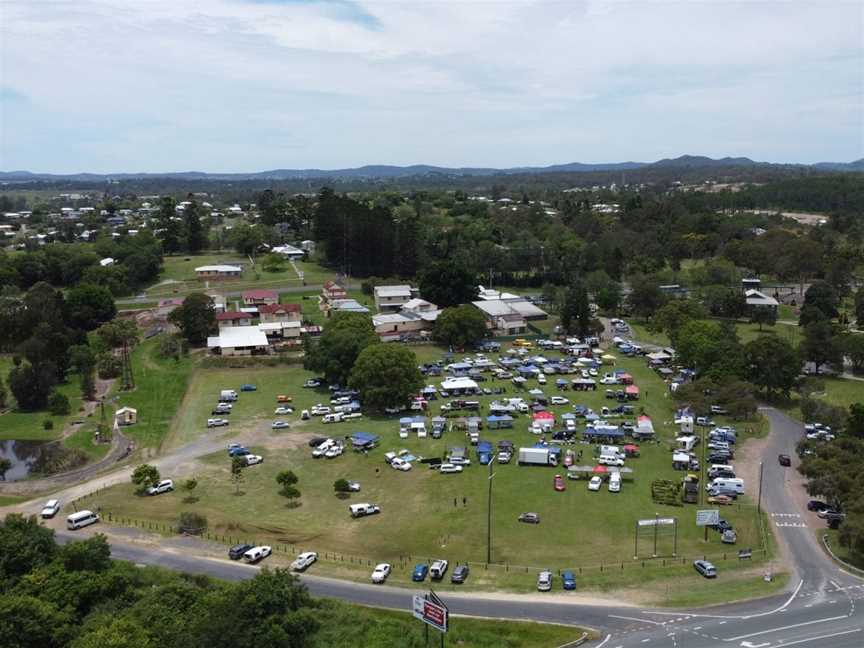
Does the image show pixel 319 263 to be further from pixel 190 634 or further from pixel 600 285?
pixel 190 634

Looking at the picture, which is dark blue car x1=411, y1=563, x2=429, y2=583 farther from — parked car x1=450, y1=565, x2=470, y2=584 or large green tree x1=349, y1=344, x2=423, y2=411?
large green tree x1=349, y1=344, x2=423, y2=411

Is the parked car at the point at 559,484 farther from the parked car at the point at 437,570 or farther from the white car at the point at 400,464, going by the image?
the parked car at the point at 437,570

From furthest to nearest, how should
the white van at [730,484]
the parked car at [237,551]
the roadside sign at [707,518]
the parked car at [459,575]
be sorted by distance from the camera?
1. the white van at [730,484]
2. the roadside sign at [707,518]
3. the parked car at [237,551]
4. the parked car at [459,575]

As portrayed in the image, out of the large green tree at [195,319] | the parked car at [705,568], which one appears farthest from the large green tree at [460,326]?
the parked car at [705,568]

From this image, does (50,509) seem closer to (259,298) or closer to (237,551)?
(237,551)

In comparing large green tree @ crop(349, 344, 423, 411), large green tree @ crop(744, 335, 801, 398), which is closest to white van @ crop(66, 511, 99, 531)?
large green tree @ crop(349, 344, 423, 411)

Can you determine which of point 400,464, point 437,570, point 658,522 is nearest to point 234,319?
point 400,464
